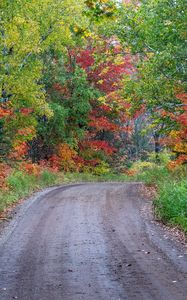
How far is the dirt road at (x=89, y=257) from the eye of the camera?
7.44 m

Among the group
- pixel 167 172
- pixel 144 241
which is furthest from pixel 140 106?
pixel 144 241

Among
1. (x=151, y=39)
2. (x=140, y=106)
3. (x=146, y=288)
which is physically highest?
(x=151, y=39)

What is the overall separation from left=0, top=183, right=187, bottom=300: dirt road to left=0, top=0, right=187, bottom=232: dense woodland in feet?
8.36

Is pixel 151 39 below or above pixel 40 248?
above

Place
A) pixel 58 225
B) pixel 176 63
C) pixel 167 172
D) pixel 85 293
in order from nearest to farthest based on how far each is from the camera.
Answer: pixel 85 293
pixel 58 225
pixel 176 63
pixel 167 172

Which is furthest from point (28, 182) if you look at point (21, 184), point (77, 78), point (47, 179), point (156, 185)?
point (77, 78)

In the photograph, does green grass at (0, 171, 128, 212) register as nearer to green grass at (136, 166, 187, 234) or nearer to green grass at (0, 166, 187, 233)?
green grass at (0, 166, 187, 233)

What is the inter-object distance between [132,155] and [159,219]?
35526 millimetres

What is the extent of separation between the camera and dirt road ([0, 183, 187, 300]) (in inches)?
293

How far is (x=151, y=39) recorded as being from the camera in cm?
1998

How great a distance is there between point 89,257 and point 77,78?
85.6 feet

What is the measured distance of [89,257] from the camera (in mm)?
9633

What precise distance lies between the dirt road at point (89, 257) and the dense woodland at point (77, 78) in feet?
8.36

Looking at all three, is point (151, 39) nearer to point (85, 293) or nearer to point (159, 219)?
point (159, 219)
